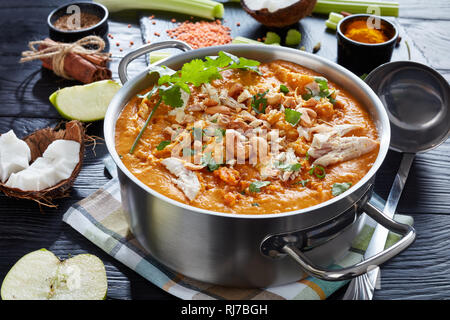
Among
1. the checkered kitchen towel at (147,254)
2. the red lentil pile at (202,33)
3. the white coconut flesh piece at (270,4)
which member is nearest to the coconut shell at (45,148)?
the checkered kitchen towel at (147,254)

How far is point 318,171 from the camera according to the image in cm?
270

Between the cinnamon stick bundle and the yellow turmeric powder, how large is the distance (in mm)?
1940

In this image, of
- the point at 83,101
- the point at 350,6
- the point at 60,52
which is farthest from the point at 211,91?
the point at 350,6

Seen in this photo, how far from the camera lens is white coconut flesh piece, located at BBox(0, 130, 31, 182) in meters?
3.13

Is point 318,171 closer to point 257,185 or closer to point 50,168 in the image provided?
point 257,185

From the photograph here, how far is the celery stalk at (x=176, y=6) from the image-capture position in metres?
4.89

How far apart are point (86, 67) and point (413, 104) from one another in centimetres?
238

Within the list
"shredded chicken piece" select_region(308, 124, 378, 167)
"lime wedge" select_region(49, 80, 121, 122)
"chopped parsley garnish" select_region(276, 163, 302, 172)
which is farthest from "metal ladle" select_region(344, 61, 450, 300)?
"lime wedge" select_region(49, 80, 121, 122)

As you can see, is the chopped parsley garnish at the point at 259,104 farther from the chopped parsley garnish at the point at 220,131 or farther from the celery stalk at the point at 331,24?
the celery stalk at the point at 331,24

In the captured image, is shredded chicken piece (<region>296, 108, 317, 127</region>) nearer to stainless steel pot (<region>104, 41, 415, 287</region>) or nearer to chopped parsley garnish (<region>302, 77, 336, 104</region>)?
chopped parsley garnish (<region>302, 77, 336, 104</region>)

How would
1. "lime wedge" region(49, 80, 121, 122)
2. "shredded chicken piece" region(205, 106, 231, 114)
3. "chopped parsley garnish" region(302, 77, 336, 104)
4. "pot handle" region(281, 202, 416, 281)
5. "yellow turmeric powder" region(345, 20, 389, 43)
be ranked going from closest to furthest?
"pot handle" region(281, 202, 416, 281), "shredded chicken piece" region(205, 106, 231, 114), "chopped parsley garnish" region(302, 77, 336, 104), "lime wedge" region(49, 80, 121, 122), "yellow turmeric powder" region(345, 20, 389, 43)

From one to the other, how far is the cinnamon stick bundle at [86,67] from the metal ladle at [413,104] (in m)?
1.98

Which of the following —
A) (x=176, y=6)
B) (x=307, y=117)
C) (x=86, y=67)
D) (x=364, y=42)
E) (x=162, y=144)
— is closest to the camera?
(x=162, y=144)

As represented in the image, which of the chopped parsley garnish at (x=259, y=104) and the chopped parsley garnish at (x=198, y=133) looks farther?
the chopped parsley garnish at (x=259, y=104)
